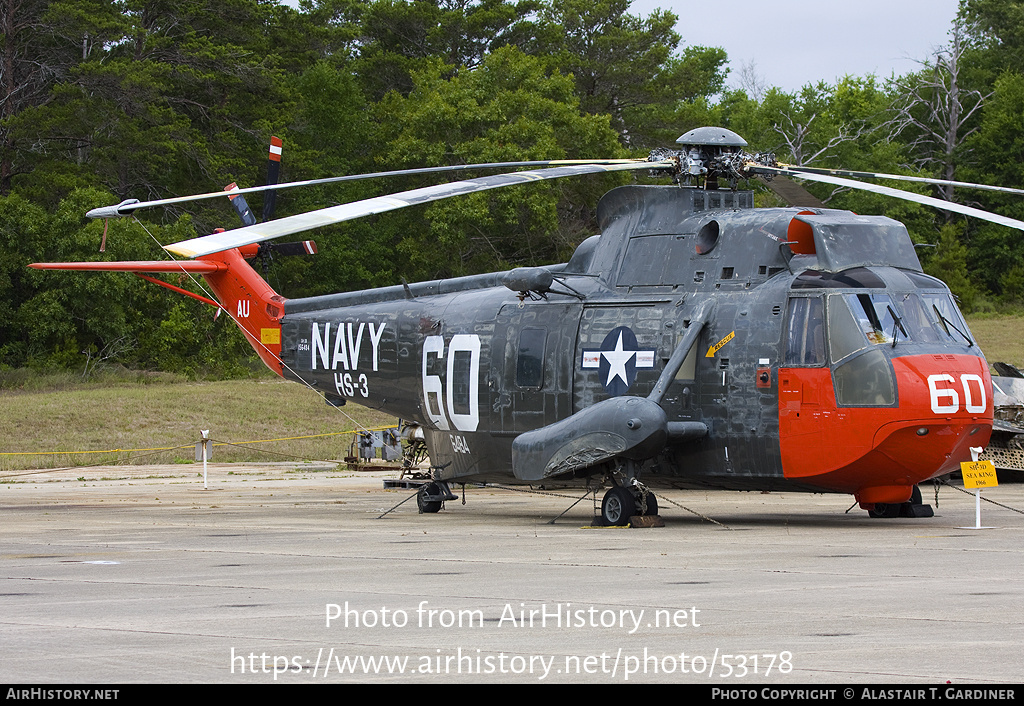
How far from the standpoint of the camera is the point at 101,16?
5241cm

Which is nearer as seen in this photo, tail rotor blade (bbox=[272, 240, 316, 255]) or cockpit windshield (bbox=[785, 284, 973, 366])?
cockpit windshield (bbox=[785, 284, 973, 366])

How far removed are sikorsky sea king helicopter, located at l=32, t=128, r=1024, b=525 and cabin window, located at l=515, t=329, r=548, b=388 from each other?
25mm

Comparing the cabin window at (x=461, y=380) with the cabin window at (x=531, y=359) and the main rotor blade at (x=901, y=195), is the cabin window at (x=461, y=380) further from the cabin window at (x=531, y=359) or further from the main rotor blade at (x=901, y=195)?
the main rotor blade at (x=901, y=195)

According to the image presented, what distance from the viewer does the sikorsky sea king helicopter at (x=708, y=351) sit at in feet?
48.9

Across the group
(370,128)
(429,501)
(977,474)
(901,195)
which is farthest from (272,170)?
(370,128)

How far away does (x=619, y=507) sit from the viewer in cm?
1638

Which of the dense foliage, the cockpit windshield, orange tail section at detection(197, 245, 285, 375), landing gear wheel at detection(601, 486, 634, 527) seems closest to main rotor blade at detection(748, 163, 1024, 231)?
the cockpit windshield

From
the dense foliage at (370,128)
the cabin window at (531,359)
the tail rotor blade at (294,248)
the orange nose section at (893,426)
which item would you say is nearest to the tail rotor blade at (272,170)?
the tail rotor blade at (294,248)

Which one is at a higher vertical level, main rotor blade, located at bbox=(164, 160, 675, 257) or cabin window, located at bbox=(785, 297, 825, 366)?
main rotor blade, located at bbox=(164, 160, 675, 257)

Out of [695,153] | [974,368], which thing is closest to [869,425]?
[974,368]

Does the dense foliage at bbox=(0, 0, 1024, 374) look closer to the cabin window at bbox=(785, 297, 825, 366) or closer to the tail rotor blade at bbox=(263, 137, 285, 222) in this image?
the tail rotor blade at bbox=(263, 137, 285, 222)

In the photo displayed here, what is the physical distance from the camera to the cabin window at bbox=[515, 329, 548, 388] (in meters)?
17.8

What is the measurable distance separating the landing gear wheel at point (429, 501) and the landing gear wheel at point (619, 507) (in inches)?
175

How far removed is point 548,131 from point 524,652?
162ft
